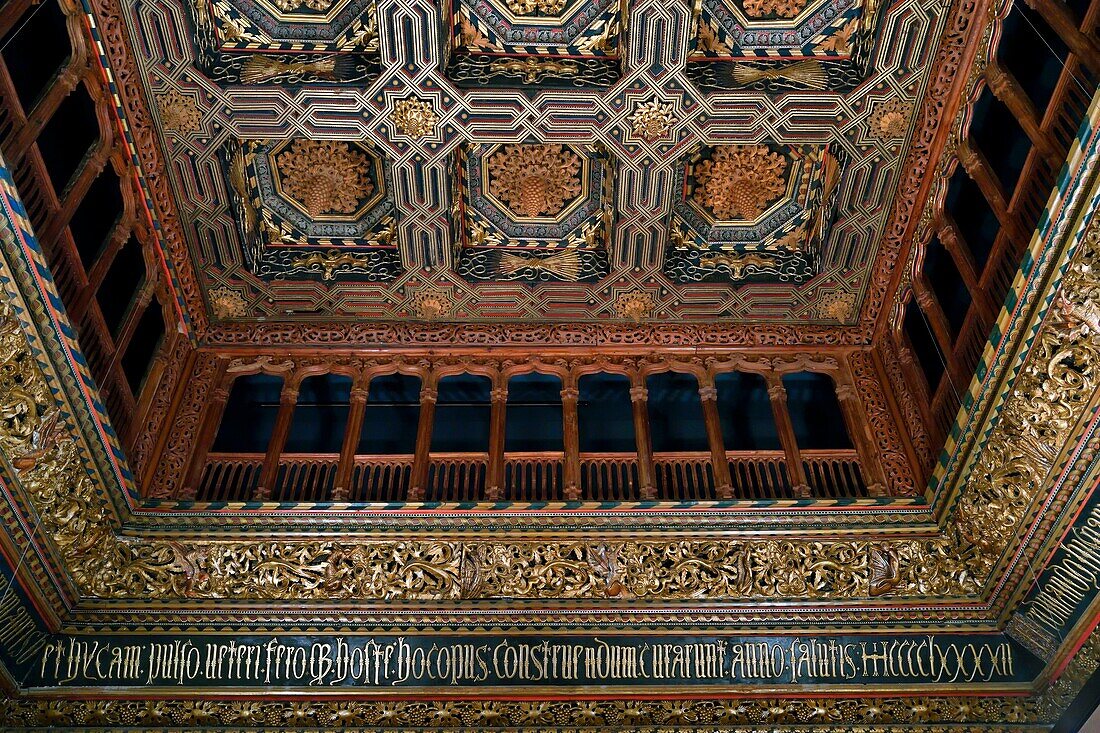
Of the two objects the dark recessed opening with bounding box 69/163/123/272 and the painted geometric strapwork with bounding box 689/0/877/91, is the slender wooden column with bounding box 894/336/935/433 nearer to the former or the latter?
the painted geometric strapwork with bounding box 689/0/877/91

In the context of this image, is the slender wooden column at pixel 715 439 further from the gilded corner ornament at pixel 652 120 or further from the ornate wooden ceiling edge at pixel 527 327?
the gilded corner ornament at pixel 652 120

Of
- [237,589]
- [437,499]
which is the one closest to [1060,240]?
[437,499]

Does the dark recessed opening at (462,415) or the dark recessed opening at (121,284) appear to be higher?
the dark recessed opening at (121,284)

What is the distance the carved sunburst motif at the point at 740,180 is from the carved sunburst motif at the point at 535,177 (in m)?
Answer: 0.81

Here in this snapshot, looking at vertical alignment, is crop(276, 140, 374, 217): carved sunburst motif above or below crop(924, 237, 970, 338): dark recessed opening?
above

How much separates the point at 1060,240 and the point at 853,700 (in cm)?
231

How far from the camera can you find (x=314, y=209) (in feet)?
22.7

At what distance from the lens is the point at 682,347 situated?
7.09 meters

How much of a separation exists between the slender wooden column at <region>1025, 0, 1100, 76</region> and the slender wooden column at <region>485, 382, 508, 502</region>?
3592mm

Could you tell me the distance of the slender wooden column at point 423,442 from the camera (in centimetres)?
603

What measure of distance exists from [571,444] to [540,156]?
5.97 ft

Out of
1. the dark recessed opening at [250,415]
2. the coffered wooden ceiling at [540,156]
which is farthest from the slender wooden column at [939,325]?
the dark recessed opening at [250,415]

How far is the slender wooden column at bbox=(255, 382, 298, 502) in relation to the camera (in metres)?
6.05

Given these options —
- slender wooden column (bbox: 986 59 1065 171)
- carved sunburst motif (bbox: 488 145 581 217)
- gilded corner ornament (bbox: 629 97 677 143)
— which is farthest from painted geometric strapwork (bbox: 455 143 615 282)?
slender wooden column (bbox: 986 59 1065 171)
